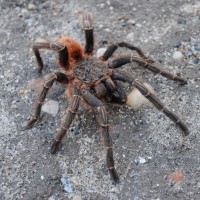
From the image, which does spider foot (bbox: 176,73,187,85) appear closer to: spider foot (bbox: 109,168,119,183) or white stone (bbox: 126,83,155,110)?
white stone (bbox: 126,83,155,110)

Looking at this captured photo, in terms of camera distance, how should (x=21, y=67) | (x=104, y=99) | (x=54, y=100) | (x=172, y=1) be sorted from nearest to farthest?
(x=104, y=99) → (x=54, y=100) → (x=21, y=67) → (x=172, y=1)

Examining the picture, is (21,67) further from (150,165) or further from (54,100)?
(150,165)

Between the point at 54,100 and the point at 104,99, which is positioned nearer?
the point at 104,99

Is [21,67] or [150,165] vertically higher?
[21,67]

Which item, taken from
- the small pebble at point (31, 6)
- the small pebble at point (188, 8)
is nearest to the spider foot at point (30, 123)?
the small pebble at point (31, 6)

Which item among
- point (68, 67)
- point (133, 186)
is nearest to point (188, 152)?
point (133, 186)

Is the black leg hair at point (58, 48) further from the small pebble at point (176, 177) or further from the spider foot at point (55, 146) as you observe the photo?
the small pebble at point (176, 177)

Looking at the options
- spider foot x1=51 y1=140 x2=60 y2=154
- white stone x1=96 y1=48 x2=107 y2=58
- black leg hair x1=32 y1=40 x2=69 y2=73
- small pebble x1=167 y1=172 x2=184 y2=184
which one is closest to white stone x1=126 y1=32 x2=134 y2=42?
white stone x1=96 y1=48 x2=107 y2=58
